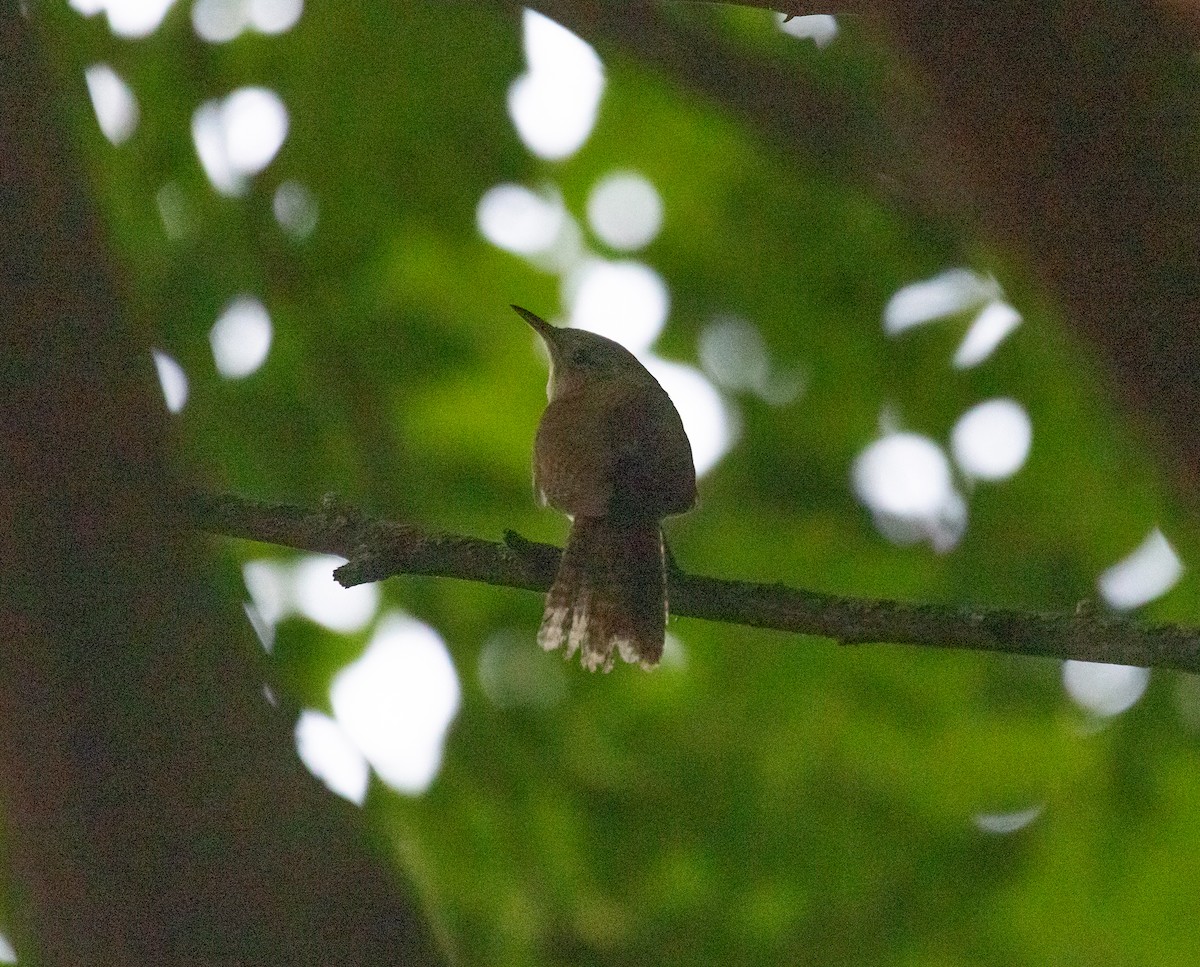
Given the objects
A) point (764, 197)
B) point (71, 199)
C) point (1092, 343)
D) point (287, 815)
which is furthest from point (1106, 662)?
point (764, 197)

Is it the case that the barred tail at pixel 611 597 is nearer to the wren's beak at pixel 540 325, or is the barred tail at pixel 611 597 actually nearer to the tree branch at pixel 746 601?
the tree branch at pixel 746 601

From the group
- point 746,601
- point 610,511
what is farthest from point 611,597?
point 746,601

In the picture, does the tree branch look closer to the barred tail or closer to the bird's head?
the barred tail

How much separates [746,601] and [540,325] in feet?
7.41

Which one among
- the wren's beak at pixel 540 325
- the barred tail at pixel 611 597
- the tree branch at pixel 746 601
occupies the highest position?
the wren's beak at pixel 540 325

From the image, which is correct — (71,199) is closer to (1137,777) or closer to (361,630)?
(361,630)

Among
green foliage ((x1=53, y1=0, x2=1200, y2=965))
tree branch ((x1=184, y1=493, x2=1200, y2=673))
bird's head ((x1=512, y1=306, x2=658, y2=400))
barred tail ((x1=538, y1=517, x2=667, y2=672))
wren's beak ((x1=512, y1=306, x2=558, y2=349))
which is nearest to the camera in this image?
tree branch ((x1=184, y1=493, x2=1200, y2=673))

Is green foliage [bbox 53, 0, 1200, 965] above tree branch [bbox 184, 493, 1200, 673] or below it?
above

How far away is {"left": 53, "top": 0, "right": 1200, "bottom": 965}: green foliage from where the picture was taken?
444 centimetres

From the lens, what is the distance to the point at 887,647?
471cm

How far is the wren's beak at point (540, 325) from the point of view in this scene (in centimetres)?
518

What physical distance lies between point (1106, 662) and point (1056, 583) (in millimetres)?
1781

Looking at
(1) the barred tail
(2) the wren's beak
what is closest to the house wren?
(1) the barred tail

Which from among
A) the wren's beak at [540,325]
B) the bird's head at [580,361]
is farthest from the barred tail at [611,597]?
the wren's beak at [540,325]
